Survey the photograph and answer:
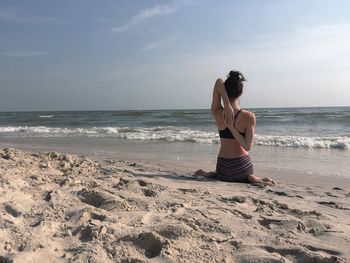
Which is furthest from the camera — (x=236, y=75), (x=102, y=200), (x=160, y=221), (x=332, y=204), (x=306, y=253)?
(x=236, y=75)

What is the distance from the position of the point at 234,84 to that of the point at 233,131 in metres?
0.58

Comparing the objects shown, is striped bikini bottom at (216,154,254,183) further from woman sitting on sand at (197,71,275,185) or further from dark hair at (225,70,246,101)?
dark hair at (225,70,246,101)

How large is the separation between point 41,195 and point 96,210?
0.66 m

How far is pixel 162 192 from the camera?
3.95 meters

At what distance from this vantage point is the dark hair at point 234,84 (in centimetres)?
476

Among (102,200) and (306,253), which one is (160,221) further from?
(306,253)

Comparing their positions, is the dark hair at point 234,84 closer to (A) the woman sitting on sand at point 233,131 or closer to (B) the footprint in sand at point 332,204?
(A) the woman sitting on sand at point 233,131

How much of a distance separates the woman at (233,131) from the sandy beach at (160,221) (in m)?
0.39

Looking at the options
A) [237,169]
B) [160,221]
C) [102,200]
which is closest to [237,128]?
[237,169]

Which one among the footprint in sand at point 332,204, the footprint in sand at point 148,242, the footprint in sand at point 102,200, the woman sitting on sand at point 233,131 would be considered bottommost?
the footprint in sand at point 332,204

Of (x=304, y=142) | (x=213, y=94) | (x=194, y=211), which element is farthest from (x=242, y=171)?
(x=304, y=142)

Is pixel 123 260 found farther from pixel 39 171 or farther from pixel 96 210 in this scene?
pixel 39 171

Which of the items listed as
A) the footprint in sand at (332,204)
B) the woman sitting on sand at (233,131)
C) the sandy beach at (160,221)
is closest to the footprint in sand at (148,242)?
the sandy beach at (160,221)

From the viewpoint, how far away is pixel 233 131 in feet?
16.1
